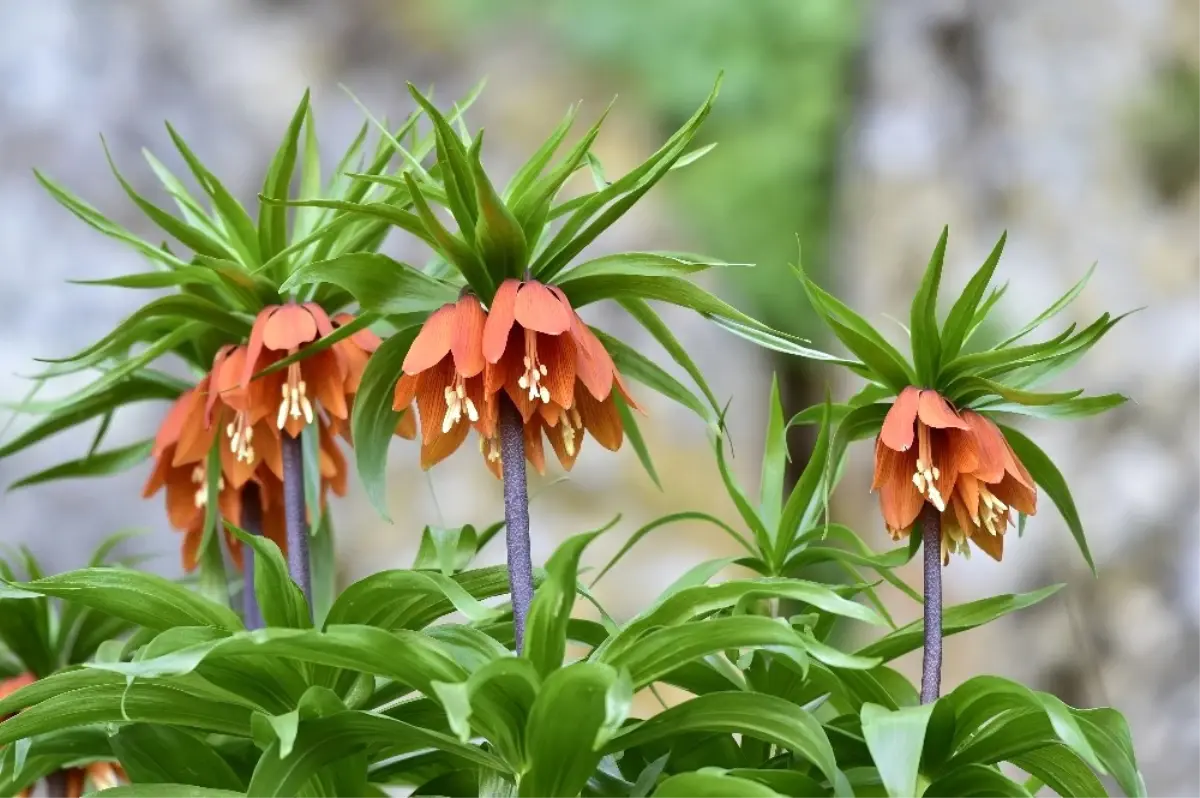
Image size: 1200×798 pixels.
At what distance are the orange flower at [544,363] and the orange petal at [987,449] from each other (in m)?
0.16

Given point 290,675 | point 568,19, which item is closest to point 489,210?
point 290,675

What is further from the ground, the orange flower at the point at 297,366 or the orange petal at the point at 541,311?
the orange flower at the point at 297,366

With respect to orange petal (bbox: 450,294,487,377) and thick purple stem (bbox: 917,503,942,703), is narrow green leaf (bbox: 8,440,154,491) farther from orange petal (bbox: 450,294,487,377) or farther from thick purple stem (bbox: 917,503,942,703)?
thick purple stem (bbox: 917,503,942,703)

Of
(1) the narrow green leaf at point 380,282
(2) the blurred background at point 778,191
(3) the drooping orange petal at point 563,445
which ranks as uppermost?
(2) the blurred background at point 778,191

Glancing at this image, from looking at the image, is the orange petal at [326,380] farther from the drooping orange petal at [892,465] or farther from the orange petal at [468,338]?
the drooping orange petal at [892,465]

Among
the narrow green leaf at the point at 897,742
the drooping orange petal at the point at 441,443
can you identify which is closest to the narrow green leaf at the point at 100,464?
the drooping orange petal at the point at 441,443

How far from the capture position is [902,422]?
57 centimetres

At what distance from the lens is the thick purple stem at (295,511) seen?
68cm

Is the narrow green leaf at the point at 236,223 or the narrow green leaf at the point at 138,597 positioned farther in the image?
the narrow green leaf at the point at 236,223

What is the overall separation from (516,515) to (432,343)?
9cm

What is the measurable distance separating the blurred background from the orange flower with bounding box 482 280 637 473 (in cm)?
161

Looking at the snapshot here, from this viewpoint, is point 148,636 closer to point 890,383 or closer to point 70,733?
point 70,733

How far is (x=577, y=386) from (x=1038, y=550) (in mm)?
1770

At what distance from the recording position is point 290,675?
571 millimetres
